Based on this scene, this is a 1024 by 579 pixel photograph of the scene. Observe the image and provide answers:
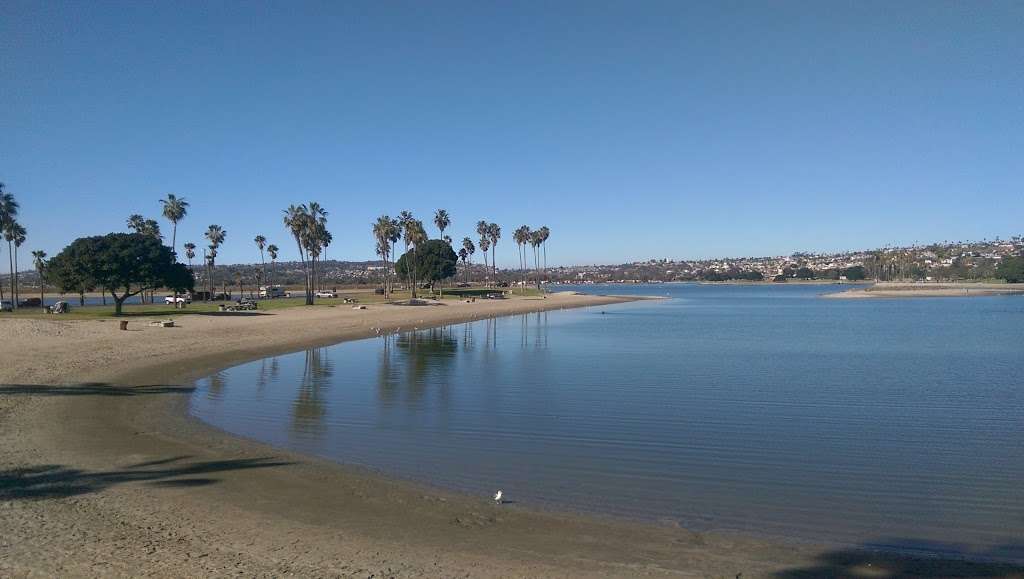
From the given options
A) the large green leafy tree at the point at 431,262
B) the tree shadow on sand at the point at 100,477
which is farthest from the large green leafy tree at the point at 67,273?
the large green leafy tree at the point at 431,262

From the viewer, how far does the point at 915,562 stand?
8.16 metres

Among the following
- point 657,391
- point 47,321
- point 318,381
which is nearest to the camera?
point 657,391

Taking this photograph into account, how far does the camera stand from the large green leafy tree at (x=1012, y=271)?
520 ft

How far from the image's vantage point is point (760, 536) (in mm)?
9102

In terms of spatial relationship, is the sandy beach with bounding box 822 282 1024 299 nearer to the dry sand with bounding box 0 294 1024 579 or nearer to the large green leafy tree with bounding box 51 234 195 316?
the large green leafy tree with bounding box 51 234 195 316

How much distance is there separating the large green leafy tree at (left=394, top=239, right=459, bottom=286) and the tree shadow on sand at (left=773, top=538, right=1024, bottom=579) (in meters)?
99.8

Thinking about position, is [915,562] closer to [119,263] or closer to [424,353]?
[424,353]

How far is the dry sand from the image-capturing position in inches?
299

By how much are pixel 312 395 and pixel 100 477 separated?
32.8 feet

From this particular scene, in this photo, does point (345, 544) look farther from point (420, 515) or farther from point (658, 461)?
point (658, 461)

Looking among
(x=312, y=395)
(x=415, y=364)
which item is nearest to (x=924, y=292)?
(x=415, y=364)

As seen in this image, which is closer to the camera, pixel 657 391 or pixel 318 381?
pixel 657 391

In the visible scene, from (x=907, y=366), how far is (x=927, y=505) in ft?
65.9

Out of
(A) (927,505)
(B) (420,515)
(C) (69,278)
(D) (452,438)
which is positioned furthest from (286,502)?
(C) (69,278)
